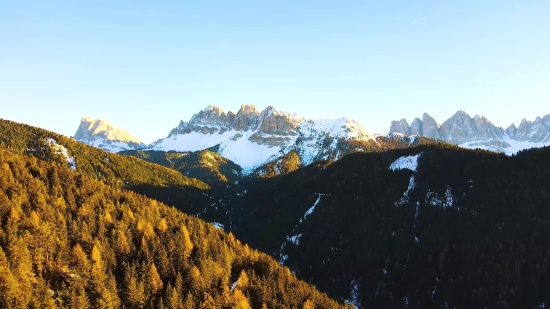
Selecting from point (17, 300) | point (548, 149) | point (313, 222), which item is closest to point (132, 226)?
point (17, 300)

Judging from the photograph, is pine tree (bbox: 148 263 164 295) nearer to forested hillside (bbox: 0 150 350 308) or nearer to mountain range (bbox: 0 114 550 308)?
forested hillside (bbox: 0 150 350 308)

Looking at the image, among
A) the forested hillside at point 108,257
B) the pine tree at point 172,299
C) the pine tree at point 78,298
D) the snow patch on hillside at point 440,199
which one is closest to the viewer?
the pine tree at point 78,298

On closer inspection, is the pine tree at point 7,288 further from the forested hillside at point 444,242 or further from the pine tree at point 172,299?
the forested hillside at point 444,242

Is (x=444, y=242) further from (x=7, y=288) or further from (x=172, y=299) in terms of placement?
(x=7, y=288)

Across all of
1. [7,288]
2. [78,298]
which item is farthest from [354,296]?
[7,288]

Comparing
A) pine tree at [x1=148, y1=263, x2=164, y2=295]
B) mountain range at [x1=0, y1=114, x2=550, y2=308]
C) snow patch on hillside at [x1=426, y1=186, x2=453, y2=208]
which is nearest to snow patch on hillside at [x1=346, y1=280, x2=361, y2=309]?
mountain range at [x1=0, y1=114, x2=550, y2=308]

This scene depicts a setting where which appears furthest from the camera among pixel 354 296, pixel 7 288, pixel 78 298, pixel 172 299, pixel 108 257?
pixel 354 296

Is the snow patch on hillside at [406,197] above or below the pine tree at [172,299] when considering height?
above

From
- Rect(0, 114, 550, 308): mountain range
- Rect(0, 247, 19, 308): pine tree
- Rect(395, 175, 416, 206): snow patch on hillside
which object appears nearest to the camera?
Rect(0, 247, 19, 308): pine tree

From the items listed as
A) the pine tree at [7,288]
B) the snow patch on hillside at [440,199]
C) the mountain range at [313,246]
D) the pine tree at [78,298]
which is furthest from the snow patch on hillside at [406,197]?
the pine tree at [7,288]

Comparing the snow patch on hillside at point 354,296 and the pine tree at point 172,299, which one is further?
the snow patch on hillside at point 354,296
